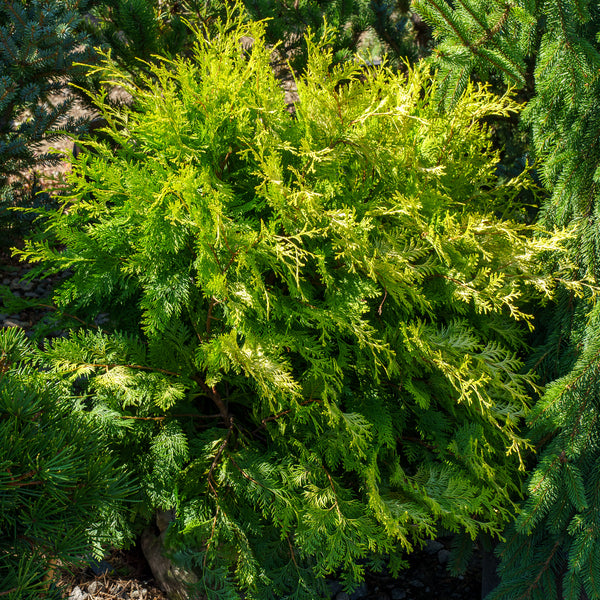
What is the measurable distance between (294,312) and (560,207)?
135 centimetres

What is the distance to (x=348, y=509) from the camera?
7.50 ft

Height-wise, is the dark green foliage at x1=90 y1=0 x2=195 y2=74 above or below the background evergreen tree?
above

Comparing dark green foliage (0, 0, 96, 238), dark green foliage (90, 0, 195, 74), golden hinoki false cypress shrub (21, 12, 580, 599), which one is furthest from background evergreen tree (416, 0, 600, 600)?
dark green foliage (0, 0, 96, 238)

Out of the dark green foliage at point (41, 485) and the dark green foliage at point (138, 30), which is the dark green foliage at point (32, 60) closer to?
the dark green foliage at point (138, 30)

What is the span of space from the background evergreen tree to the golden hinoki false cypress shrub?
0.62ft

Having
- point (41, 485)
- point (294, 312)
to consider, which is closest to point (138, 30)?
point (294, 312)

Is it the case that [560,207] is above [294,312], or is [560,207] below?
above

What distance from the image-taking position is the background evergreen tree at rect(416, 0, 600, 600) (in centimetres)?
217

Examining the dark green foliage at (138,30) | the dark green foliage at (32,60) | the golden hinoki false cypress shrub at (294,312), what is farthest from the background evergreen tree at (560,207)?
the dark green foliage at (32,60)

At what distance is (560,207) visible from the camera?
2379mm

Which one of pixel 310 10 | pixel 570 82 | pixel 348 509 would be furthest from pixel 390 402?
pixel 310 10

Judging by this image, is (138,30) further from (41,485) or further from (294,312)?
(41,485)

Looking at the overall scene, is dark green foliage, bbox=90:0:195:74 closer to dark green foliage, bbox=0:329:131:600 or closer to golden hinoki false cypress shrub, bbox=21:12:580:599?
golden hinoki false cypress shrub, bbox=21:12:580:599

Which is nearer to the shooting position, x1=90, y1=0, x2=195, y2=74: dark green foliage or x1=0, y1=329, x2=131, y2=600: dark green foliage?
x1=0, y1=329, x2=131, y2=600: dark green foliage
